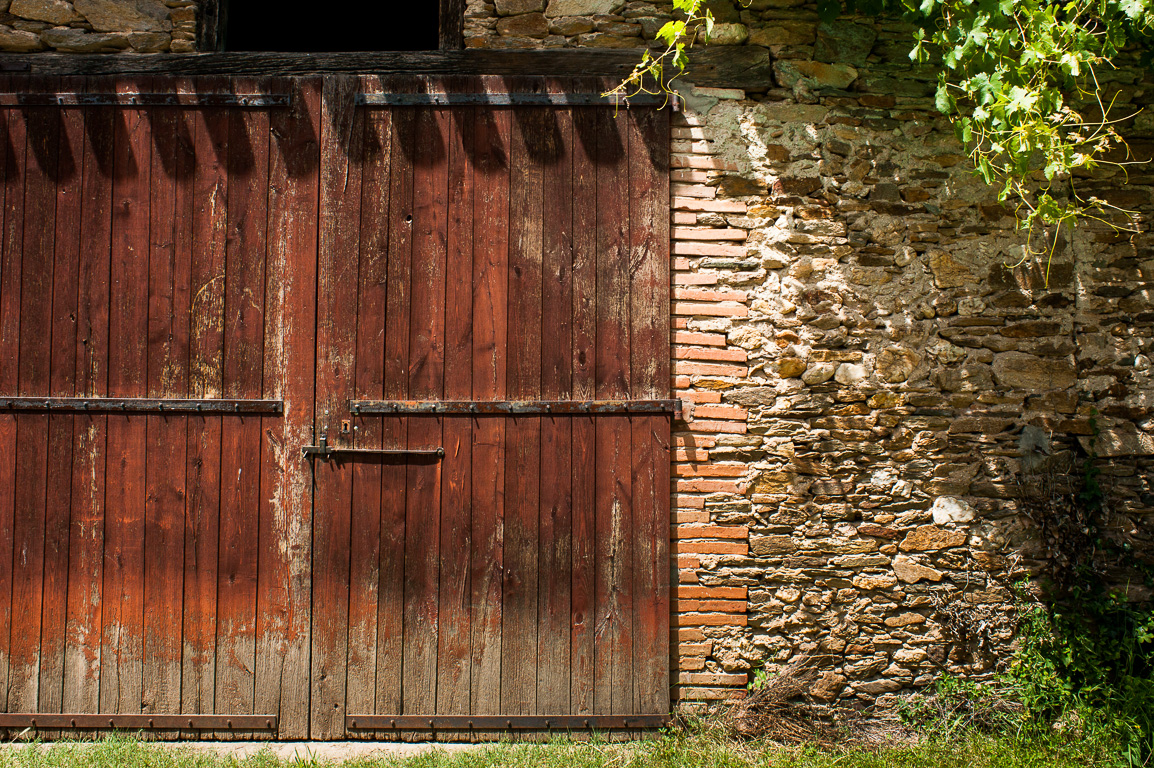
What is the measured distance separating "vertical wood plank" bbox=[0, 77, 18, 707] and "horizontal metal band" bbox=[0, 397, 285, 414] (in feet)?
0.31

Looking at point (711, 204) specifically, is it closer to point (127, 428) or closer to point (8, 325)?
point (127, 428)

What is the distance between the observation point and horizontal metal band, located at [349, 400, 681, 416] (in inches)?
122

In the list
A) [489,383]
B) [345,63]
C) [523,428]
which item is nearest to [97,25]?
[345,63]

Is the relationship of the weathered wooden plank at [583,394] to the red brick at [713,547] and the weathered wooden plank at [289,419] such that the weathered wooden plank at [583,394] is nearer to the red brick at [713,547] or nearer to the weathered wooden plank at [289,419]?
the red brick at [713,547]

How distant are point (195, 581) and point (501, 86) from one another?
104 inches

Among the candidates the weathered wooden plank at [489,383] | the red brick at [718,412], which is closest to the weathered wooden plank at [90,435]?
the weathered wooden plank at [489,383]

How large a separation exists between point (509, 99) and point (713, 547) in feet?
7.41

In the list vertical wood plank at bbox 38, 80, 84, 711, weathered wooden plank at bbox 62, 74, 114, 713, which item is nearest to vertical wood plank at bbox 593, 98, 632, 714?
weathered wooden plank at bbox 62, 74, 114, 713

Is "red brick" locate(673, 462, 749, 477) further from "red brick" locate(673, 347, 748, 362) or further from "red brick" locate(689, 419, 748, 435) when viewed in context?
"red brick" locate(673, 347, 748, 362)

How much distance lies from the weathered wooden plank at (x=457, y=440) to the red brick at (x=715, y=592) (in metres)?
0.98

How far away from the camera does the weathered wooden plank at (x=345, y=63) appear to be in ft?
10.4

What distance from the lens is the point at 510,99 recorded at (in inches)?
125

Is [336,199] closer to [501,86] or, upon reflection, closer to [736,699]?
[501,86]

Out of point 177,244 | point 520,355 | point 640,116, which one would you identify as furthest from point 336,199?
point 640,116
